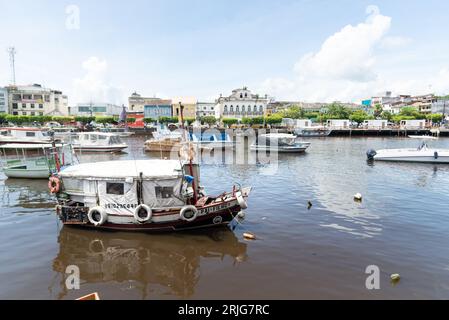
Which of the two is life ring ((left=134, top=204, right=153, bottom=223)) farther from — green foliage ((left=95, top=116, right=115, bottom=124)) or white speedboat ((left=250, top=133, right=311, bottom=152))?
green foliage ((left=95, top=116, right=115, bottom=124))

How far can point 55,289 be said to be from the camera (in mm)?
10680

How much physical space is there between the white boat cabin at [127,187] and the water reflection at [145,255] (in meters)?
1.52

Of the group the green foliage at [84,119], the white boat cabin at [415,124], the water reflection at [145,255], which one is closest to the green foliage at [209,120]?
the green foliage at [84,119]

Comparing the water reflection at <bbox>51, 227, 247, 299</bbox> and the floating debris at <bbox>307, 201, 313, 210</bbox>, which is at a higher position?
the floating debris at <bbox>307, 201, 313, 210</bbox>

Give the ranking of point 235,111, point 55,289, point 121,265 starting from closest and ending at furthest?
point 55,289 → point 121,265 → point 235,111

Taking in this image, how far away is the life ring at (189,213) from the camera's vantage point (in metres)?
14.3

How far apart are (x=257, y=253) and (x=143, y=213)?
5583mm

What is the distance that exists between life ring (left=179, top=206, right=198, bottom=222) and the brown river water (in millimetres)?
1023

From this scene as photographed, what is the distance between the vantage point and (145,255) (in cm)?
1305

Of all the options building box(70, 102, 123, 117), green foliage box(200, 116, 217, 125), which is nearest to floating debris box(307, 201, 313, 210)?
green foliage box(200, 116, 217, 125)

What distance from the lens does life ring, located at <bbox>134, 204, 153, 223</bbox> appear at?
46.2ft
